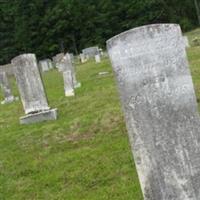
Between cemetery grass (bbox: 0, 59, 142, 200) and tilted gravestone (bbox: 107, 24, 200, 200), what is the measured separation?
2.28 m

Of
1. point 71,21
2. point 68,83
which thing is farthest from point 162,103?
point 71,21

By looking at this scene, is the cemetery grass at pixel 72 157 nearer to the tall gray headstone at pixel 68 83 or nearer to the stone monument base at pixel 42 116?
the stone monument base at pixel 42 116

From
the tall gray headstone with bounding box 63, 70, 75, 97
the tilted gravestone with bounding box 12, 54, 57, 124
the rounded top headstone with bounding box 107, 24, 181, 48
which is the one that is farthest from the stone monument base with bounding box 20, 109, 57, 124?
the rounded top headstone with bounding box 107, 24, 181, 48

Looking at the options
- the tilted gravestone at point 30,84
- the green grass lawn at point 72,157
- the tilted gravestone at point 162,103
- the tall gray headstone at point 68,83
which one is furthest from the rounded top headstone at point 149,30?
the tall gray headstone at point 68,83

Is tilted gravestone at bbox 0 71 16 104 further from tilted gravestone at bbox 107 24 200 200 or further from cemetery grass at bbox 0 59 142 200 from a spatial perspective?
tilted gravestone at bbox 107 24 200 200

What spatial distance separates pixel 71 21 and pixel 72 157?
47648 mm

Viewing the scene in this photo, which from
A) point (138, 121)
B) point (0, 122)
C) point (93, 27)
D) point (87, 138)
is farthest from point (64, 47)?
point (138, 121)

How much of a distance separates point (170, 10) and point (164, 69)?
53615 mm

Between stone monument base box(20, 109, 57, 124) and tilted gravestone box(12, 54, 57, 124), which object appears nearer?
stone monument base box(20, 109, 57, 124)

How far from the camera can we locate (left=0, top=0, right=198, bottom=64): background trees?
5712 centimetres

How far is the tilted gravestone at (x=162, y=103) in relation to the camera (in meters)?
5.65

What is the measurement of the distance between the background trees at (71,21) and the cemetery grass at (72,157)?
41.6 metres

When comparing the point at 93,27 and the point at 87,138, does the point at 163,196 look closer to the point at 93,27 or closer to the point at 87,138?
the point at 87,138

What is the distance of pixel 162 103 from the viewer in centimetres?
570
